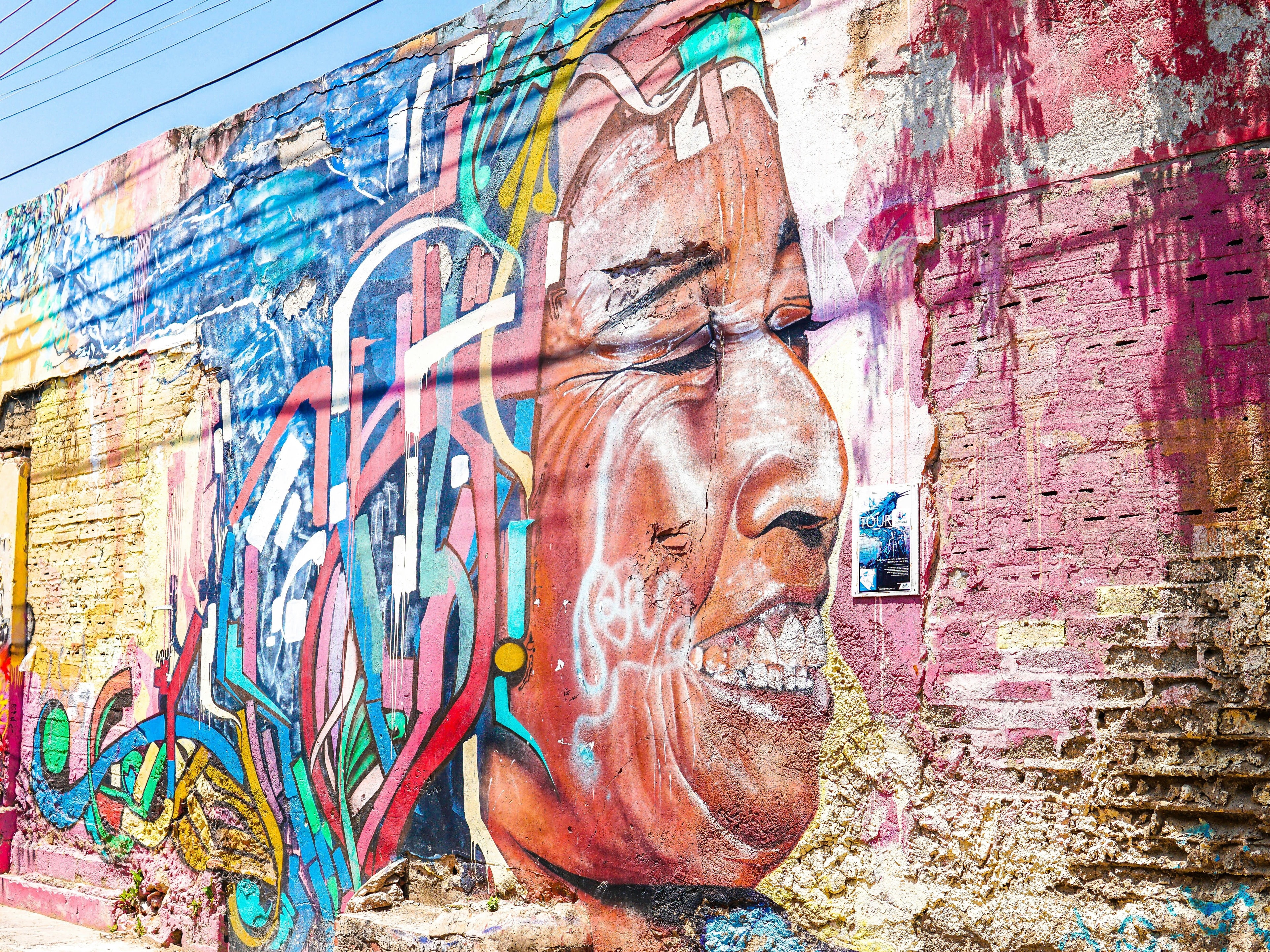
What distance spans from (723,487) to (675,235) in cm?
109

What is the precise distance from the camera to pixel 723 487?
421 centimetres

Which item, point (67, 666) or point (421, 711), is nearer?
point (421, 711)

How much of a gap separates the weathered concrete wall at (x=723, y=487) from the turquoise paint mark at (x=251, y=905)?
3 centimetres

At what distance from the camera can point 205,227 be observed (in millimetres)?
6684

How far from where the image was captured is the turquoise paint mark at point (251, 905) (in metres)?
5.69

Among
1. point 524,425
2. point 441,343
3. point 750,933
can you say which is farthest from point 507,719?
point 441,343

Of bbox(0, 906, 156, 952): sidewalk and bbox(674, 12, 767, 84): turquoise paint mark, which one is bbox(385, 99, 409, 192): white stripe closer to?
bbox(674, 12, 767, 84): turquoise paint mark

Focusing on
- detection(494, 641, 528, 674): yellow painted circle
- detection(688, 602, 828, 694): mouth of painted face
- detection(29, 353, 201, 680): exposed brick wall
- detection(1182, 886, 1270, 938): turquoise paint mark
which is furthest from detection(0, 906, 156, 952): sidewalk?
detection(1182, 886, 1270, 938): turquoise paint mark

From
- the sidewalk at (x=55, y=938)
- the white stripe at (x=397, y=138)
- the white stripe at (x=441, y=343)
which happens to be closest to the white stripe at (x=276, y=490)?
the white stripe at (x=441, y=343)

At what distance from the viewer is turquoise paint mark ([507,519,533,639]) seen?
477cm

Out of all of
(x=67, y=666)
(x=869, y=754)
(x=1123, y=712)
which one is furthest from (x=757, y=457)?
A: (x=67, y=666)

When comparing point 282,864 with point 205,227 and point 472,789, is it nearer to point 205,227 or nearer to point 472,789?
point 472,789

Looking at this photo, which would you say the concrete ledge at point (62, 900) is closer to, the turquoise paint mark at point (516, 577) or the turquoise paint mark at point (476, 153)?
the turquoise paint mark at point (516, 577)

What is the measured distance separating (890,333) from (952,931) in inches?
79.1
